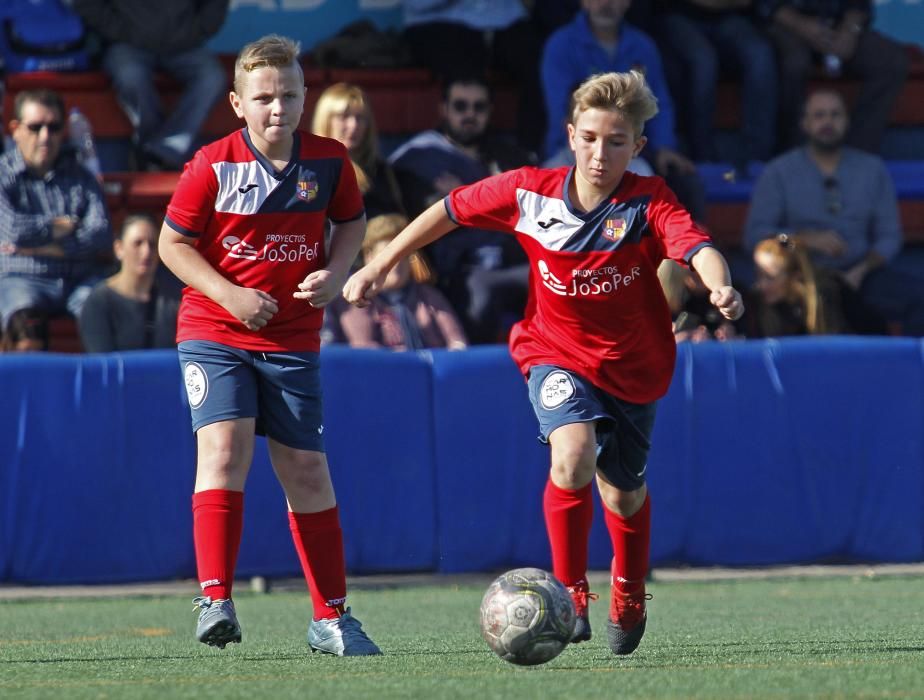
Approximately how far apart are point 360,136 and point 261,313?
13.1 feet

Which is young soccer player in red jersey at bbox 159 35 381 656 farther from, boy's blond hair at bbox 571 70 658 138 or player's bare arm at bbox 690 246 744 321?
player's bare arm at bbox 690 246 744 321

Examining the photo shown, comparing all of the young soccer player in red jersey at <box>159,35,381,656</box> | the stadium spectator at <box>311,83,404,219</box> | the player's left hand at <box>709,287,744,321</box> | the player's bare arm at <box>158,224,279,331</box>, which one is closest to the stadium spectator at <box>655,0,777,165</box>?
the stadium spectator at <box>311,83,404,219</box>

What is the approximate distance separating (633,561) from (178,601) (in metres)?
3.33

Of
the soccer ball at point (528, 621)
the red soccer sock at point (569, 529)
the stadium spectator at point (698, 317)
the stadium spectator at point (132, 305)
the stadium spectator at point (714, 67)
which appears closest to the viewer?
the soccer ball at point (528, 621)

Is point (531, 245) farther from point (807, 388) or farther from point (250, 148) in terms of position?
point (807, 388)

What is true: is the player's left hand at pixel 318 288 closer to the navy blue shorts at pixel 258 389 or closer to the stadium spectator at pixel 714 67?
the navy blue shorts at pixel 258 389

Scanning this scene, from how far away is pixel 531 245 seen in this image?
217 inches

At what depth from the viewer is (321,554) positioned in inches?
211

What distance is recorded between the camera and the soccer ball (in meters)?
4.55

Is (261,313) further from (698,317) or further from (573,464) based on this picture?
(698,317)

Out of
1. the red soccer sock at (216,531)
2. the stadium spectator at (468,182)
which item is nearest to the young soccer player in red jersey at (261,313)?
the red soccer sock at (216,531)

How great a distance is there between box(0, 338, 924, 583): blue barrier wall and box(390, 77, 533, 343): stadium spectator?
118 centimetres

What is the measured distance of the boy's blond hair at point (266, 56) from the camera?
5.20 metres

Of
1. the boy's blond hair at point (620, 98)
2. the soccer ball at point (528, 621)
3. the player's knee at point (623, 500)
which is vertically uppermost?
the boy's blond hair at point (620, 98)
